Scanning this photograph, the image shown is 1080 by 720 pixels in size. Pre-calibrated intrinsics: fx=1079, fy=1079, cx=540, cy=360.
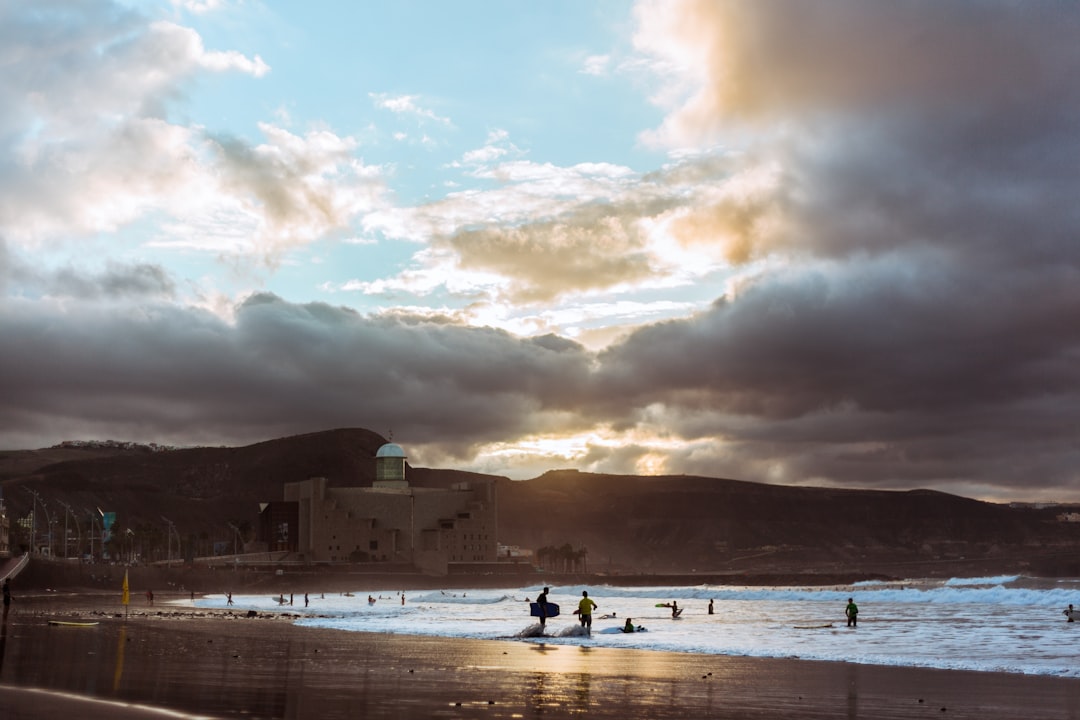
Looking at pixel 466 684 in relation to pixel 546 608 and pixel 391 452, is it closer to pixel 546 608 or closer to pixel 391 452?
pixel 546 608

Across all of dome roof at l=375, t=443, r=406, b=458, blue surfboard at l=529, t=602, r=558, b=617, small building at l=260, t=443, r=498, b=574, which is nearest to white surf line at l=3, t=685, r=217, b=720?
blue surfboard at l=529, t=602, r=558, b=617

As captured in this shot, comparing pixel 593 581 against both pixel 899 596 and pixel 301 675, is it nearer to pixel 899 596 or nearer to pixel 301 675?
pixel 899 596

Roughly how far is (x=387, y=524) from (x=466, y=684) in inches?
5453

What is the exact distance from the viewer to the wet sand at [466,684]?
16853 mm

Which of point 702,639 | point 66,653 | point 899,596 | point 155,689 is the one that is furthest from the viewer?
point 899,596

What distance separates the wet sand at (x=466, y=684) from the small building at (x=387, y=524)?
121 metres

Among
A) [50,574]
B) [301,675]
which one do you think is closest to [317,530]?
[50,574]

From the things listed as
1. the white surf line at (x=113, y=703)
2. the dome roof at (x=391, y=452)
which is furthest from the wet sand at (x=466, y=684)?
the dome roof at (x=391, y=452)

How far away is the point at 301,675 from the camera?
22.2 m

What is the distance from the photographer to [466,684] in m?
20.8

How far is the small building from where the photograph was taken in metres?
152

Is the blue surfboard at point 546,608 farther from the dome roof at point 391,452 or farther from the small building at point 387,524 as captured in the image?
the dome roof at point 391,452

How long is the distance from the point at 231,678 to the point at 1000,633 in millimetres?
33621

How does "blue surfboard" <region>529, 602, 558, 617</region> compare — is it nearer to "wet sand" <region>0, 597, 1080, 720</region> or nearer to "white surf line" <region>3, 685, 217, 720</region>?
"wet sand" <region>0, 597, 1080, 720</region>
